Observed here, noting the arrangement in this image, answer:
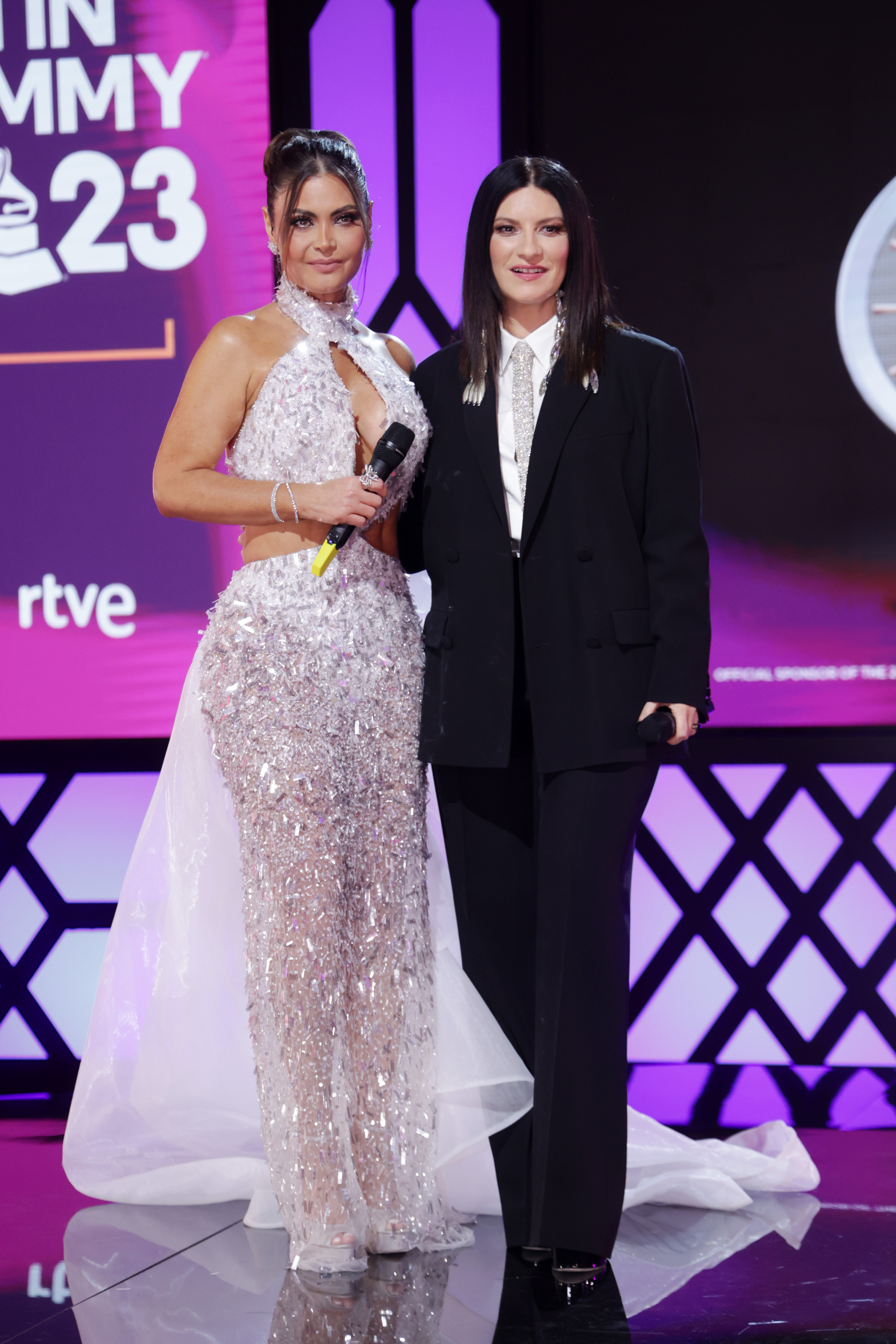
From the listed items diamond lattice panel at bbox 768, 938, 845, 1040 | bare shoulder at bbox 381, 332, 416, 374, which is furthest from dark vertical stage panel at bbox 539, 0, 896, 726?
bare shoulder at bbox 381, 332, 416, 374

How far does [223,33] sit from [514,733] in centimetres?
195

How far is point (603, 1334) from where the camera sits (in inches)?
66.8

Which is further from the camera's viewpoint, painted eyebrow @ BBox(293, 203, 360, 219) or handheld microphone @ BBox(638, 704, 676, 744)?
painted eyebrow @ BBox(293, 203, 360, 219)

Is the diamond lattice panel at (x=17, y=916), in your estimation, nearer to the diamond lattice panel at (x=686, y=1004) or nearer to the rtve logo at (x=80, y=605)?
the rtve logo at (x=80, y=605)

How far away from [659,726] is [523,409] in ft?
1.64

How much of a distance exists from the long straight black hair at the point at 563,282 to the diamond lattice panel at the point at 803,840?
1387 millimetres

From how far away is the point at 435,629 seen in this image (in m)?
1.98

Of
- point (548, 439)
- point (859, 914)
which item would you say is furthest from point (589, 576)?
point (859, 914)

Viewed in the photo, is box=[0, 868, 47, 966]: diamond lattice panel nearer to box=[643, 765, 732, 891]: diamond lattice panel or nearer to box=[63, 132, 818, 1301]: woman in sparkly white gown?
box=[63, 132, 818, 1301]: woman in sparkly white gown

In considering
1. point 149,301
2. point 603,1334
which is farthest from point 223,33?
point 603,1334

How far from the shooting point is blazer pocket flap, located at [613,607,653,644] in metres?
1.86

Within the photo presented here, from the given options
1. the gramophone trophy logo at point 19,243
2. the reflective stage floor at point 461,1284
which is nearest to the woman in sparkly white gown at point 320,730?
the reflective stage floor at point 461,1284

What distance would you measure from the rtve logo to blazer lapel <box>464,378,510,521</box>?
1.36 metres

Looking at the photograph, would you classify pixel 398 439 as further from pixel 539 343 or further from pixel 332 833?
pixel 332 833
